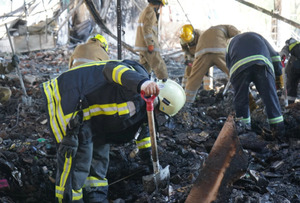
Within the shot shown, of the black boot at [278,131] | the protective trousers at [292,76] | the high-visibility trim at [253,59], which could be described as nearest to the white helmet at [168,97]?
the high-visibility trim at [253,59]

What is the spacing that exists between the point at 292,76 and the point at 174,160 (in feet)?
11.2

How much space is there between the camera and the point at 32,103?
7.29m

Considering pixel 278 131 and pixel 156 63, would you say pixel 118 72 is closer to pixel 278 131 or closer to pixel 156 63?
pixel 278 131

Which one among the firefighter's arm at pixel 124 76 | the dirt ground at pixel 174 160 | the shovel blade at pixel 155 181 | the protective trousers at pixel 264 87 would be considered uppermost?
the firefighter's arm at pixel 124 76

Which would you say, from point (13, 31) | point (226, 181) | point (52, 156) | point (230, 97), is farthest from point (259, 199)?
point (13, 31)

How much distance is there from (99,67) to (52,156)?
6.32 feet

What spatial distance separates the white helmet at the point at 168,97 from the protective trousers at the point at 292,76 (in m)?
3.73

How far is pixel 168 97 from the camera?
335 cm

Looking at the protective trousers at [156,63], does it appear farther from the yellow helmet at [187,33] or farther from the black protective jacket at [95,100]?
the black protective jacket at [95,100]

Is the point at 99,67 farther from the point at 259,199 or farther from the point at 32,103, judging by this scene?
the point at 32,103

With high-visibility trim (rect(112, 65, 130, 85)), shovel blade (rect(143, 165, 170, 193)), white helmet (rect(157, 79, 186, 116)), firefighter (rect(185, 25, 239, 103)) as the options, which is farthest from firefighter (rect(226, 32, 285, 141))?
high-visibility trim (rect(112, 65, 130, 85))

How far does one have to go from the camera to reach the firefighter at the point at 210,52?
21.1ft

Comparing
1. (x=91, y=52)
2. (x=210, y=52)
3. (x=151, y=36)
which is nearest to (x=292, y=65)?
(x=210, y=52)

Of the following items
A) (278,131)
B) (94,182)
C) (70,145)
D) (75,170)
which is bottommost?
(278,131)
